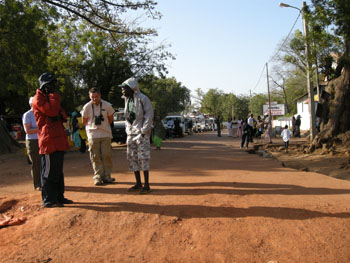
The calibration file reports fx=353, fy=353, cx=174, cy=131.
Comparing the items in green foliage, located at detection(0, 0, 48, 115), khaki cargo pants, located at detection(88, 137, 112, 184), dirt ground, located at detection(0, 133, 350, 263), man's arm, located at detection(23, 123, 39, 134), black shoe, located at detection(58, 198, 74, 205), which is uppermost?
green foliage, located at detection(0, 0, 48, 115)

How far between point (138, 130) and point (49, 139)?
1440 millimetres

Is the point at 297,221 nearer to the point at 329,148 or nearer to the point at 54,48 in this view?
the point at 329,148

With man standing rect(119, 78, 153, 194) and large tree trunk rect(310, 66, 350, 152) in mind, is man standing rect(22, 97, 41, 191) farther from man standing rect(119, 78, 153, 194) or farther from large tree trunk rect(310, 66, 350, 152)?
large tree trunk rect(310, 66, 350, 152)

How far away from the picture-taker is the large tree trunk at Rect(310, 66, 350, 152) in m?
14.9

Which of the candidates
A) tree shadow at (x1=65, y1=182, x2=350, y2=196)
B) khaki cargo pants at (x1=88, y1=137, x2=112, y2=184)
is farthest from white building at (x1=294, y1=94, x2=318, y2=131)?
khaki cargo pants at (x1=88, y1=137, x2=112, y2=184)

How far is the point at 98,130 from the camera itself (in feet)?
21.8

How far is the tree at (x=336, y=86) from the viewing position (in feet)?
41.9

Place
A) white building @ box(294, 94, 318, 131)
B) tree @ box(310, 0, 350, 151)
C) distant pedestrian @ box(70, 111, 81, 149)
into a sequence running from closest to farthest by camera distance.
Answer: tree @ box(310, 0, 350, 151) < distant pedestrian @ box(70, 111, 81, 149) < white building @ box(294, 94, 318, 131)

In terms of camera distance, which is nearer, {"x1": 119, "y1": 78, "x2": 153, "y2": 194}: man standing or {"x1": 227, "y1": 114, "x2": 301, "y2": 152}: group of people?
{"x1": 119, "y1": 78, "x2": 153, "y2": 194}: man standing

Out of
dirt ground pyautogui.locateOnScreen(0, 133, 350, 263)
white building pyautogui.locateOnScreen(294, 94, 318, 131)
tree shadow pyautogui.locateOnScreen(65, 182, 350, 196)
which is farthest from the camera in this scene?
white building pyautogui.locateOnScreen(294, 94, 318, 131)

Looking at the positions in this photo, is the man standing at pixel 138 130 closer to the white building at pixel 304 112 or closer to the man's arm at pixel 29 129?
the man's arm at pixel 29 129

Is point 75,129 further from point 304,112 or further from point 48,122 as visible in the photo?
point 304,112

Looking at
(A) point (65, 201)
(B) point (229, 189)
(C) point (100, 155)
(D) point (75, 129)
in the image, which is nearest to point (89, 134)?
(C) point (100, 155)

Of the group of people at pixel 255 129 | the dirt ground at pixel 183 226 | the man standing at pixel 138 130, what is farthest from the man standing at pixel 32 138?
the group of people at pixel 255 129
